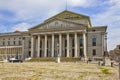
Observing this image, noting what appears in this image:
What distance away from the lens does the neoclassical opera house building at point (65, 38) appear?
69.7 m

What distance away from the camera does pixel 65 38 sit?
2940 inches

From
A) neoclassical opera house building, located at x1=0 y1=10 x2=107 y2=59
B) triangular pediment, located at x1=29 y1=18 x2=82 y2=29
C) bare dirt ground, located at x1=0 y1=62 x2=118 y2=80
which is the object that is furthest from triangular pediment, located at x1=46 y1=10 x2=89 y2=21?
bare dirt ground, located at x1=0 y1=62 x2=118 y2=80

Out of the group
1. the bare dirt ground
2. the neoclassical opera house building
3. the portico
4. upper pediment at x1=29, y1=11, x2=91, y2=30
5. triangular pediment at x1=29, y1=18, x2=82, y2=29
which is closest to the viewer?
the bare dirt ground

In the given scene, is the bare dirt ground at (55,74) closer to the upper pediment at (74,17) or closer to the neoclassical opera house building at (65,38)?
the neoclassical opera house building at (65,38)

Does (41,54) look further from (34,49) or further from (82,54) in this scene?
(82,54)

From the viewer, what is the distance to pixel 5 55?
291 feet

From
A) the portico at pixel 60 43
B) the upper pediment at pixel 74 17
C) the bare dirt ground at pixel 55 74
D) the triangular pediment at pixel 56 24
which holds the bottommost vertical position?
the bare dirt ground at pixel 55 74

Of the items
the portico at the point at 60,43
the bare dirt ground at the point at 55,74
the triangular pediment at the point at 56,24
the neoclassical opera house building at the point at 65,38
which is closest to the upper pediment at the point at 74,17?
the neoclassical opera house building at the point at 65,38

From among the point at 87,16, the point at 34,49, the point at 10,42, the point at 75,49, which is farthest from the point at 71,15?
the point at 10,42

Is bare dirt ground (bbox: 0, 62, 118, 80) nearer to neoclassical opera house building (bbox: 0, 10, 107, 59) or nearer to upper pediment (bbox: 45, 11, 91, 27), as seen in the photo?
neoclassical opera house building (bbox: 0, 10, 107, 59)

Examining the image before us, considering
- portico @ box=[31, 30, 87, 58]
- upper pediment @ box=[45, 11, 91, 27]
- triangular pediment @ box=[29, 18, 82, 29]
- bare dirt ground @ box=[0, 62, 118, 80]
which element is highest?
upper pediment @ box=[45, 11, 91, 27]

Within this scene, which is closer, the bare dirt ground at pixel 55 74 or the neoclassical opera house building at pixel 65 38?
the bare dirt ground at pixel 55 74

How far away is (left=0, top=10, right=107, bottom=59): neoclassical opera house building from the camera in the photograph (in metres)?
69.7

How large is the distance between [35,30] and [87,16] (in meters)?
20.7
